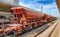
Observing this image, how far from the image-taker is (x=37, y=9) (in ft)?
10.2

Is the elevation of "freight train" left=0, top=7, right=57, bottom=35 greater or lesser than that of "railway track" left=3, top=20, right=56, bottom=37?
greater

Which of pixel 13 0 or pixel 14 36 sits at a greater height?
pixel 13 0

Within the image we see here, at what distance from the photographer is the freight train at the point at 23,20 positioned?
2826 millimetres

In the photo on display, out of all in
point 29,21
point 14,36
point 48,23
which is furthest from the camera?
point 48,23

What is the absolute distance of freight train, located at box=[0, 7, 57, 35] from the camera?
2.83m

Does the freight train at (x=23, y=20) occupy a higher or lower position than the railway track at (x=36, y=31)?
higher

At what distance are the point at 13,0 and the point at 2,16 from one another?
17.4 inches

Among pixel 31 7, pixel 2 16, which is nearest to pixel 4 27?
pixel 2 16

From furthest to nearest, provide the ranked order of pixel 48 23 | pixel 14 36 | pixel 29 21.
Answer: pixel 48 23, pixel 29 21, pixel 14 36

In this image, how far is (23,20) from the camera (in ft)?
9.69

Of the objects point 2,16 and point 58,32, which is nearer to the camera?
point 2,16

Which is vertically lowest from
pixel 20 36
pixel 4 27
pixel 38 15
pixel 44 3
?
pixel 20 36

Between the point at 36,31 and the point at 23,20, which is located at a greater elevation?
the point at 23,20

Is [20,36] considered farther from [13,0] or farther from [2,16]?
[13,0]
